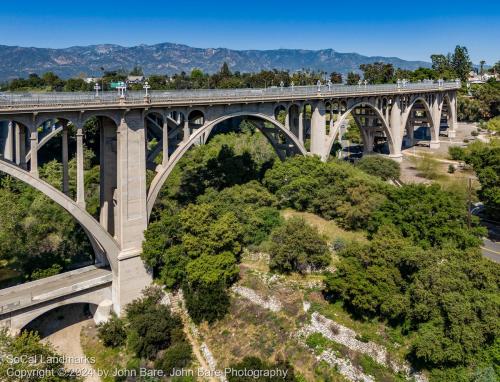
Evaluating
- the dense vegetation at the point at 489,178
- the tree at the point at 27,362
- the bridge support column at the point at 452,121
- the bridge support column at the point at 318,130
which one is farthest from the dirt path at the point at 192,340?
the bridge support column at the point at 452,121

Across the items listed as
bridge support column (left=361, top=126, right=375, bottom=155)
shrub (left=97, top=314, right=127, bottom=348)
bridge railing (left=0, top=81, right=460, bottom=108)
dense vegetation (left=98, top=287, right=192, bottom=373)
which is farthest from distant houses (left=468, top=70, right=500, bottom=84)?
shrub (left=97, top=314, right=127, bottom=348)

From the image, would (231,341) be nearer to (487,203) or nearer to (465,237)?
(465,237)

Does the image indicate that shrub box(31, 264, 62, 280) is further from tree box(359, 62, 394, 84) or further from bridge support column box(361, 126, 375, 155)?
tree box(359, 62, 394, 84)

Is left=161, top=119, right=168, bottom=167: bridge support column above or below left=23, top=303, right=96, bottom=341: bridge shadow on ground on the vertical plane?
above

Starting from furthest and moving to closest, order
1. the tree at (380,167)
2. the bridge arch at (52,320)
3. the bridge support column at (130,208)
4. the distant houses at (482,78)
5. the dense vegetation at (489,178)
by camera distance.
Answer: the distant houses at (482,78) → the tree at (380,167) → the dense vegetation at (489,178) → the bridge support column at (130,208) → the bridge arch at (52,320)

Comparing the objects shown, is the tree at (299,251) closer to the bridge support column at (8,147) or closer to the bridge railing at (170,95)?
the bridge railing at (170,95)
